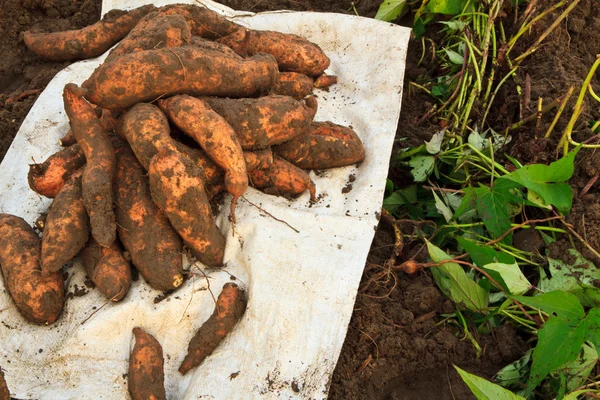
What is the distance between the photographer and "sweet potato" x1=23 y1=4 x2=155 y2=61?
2.87m

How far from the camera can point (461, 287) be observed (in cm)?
204

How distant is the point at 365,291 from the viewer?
218cm

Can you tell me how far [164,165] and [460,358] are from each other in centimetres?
126

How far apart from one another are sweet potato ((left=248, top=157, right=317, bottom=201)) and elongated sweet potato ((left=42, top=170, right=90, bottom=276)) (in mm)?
686

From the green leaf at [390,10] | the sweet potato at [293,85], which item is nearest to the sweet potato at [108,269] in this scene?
the sweet potato at [293,85]

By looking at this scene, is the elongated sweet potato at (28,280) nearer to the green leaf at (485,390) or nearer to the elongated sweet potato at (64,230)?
the elongated sweet potato at (64,230)

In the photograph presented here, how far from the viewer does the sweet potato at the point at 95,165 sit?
199 centimetres

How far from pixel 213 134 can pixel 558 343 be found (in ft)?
4.42

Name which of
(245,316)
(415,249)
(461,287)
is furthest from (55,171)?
(461,287)

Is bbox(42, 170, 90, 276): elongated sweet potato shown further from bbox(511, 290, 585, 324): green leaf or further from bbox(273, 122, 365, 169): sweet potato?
bbox(511, 290, 585, 324): green leaf

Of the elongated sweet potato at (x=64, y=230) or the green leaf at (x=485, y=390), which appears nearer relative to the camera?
the green leaf at (x=485, y=390)

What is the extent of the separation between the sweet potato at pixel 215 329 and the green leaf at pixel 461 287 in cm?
74

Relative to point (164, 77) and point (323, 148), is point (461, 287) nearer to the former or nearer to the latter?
point (323, 148)

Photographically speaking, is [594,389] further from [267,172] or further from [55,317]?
[55,317]
